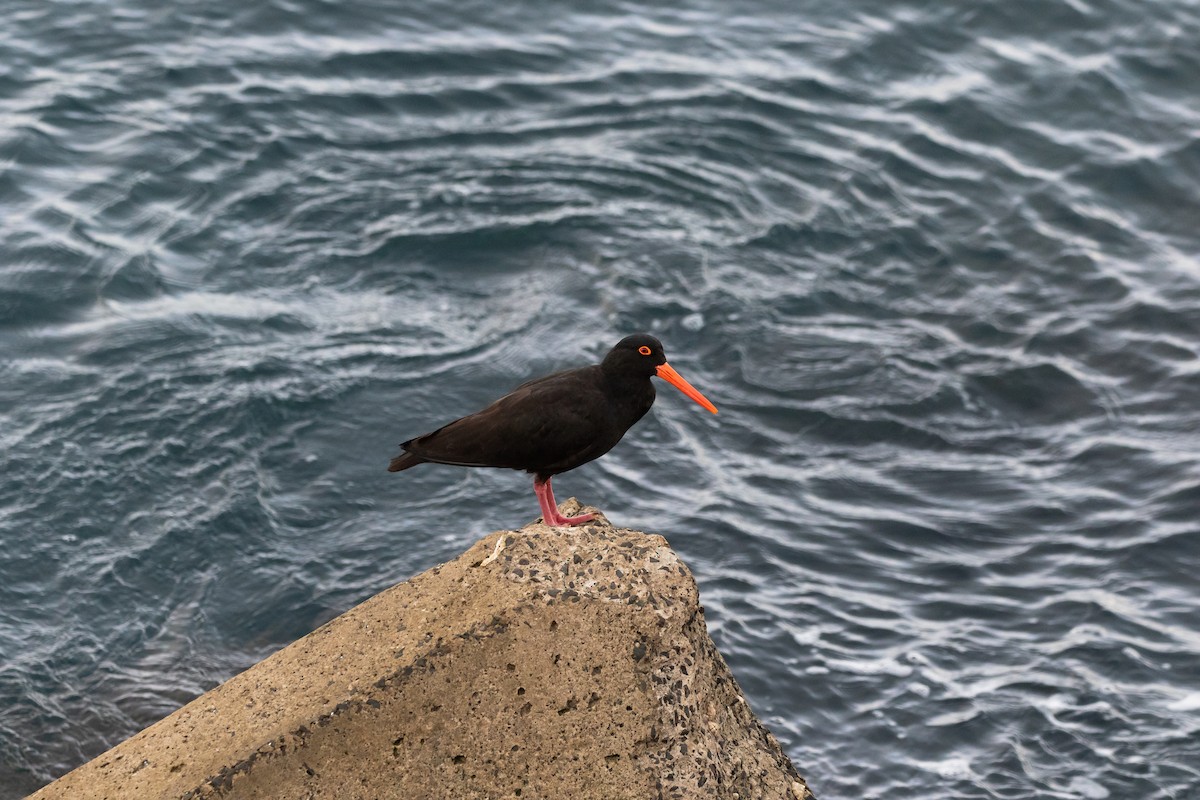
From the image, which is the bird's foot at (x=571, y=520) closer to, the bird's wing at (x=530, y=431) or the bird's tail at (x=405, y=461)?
the bird's wing at (x=530, y=431)

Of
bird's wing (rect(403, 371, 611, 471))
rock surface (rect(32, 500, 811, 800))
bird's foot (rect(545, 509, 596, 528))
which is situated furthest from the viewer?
bird's wing (rect(403, 371, 611, 471))

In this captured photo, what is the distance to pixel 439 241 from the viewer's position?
11.8 m

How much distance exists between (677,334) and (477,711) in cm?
691

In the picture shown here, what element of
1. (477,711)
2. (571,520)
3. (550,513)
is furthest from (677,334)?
(477,711)

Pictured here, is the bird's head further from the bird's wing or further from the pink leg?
the pink leg

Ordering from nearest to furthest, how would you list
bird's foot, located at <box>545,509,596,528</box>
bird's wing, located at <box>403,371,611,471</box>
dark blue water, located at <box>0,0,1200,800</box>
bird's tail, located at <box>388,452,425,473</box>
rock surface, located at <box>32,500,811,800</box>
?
rock surface, located at <box>32,500,811,800</box> < bird's foot, located at <box>545,509,596,528</box> < bird's wing, located at <box>403,371,611,471</box> < bird's tail, located at <box>388,452,425,473</box> < dark blue water, located at <box>0,0,1200,800</box>

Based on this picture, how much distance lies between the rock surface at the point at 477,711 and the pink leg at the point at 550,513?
3.39 feet

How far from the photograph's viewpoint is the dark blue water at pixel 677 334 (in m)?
7.88

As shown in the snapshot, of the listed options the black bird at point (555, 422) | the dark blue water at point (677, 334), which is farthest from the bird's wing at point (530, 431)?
the dark blue water at point (677, 334)

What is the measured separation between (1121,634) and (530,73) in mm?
9069

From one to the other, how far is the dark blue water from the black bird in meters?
2.45

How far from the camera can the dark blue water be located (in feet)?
25.9

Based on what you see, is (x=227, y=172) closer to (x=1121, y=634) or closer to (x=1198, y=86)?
(x=1121, y=634)

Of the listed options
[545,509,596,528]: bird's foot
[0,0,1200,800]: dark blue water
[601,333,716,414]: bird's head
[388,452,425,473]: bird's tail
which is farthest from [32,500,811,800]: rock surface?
[0,0,1200,800]: dark blue water
